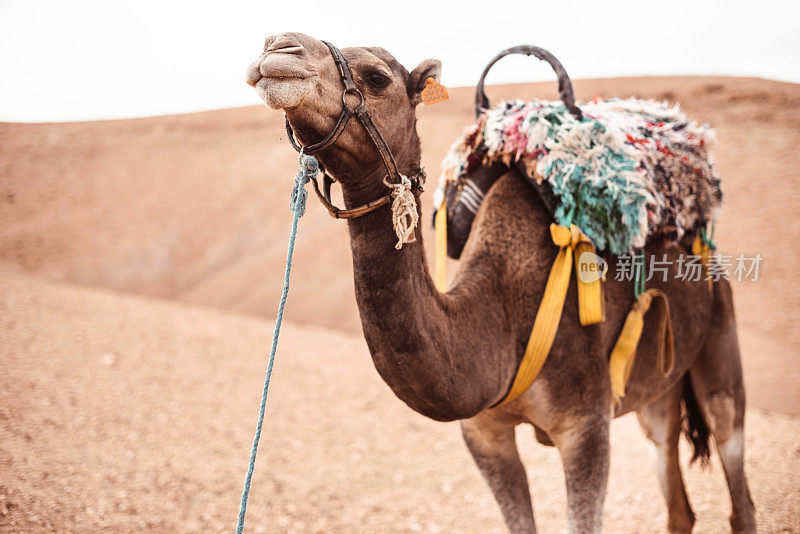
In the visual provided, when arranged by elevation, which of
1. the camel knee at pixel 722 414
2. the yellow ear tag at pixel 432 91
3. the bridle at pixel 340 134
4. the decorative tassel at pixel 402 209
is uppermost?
the yellow ear tag at pixel 432 91

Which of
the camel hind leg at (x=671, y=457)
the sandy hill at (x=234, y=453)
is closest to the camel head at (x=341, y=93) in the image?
the camel hind leg at (x=671, y=457)

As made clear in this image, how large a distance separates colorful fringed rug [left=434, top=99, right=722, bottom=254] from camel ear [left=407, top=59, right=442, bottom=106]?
1.14m

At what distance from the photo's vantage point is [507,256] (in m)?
3.16

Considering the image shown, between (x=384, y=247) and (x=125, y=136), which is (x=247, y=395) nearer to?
(x=384, y=247)

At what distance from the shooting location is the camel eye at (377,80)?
216cm

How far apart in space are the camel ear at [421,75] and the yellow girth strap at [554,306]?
1.17 metres

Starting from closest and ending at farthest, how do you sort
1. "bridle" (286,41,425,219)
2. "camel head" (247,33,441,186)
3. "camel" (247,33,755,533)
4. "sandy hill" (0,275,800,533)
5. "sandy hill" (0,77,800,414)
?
"camel head" (247,33,441,186) → "bridle" (286,41,425,219) → "camel" (247,33,755,533) → "sandy hill" (0,275,800,533) → "sandy hill" (0,77,800,414)

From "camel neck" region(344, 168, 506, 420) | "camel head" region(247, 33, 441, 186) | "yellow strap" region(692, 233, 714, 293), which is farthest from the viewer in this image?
"yellow strap" region(692, 233, 714, 293)

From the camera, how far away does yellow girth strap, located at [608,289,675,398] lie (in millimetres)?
3391

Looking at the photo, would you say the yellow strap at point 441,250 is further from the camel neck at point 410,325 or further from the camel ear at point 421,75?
the camel ear at point 421,75

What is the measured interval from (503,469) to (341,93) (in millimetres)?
2354

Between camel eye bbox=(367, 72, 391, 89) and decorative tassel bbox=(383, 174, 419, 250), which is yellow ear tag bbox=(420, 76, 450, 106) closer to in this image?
camel eye bbox=(367, 72, 391, 89)

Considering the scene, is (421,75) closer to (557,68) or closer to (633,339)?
(557,68)

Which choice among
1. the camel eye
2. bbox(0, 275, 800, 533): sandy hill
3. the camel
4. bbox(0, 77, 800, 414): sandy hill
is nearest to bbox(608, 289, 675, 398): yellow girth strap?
the camel
